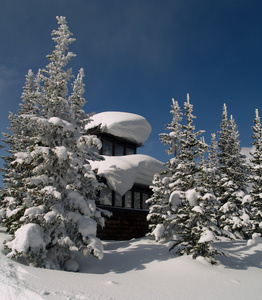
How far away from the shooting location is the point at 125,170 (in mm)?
18453

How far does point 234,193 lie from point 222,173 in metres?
2.91

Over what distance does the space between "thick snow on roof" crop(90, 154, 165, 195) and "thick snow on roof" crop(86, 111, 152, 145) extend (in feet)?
7.72

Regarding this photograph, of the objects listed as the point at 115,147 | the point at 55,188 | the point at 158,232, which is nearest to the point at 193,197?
the point at 158,232

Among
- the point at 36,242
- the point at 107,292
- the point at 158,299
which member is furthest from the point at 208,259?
the point at 36,242

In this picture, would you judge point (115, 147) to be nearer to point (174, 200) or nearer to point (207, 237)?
point (174, 200)

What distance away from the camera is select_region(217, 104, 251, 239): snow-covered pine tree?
918 inches

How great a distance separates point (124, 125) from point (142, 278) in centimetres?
1469

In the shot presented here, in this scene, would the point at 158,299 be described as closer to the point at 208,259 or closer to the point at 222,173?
the point at 208,259

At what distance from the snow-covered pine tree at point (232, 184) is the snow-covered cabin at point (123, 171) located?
23.3 ft

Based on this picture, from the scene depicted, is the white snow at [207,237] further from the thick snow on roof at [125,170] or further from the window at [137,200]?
the window at [137,200]

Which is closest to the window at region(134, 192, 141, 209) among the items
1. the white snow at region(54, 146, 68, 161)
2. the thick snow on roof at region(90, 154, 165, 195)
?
the thick snow on roof at region(90, 154, 165, 195)

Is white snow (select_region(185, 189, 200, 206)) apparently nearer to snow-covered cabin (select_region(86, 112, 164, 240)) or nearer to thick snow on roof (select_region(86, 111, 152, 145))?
snow-covered cabin (select_region(86, 112, 164, 240))

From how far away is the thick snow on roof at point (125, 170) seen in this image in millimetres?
17828

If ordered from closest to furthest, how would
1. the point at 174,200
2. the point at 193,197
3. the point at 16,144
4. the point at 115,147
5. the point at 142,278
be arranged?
the point at 142,278 < the point at 193,197 < the point at 174,200 < the point at 16,144 < the point at 115,147
